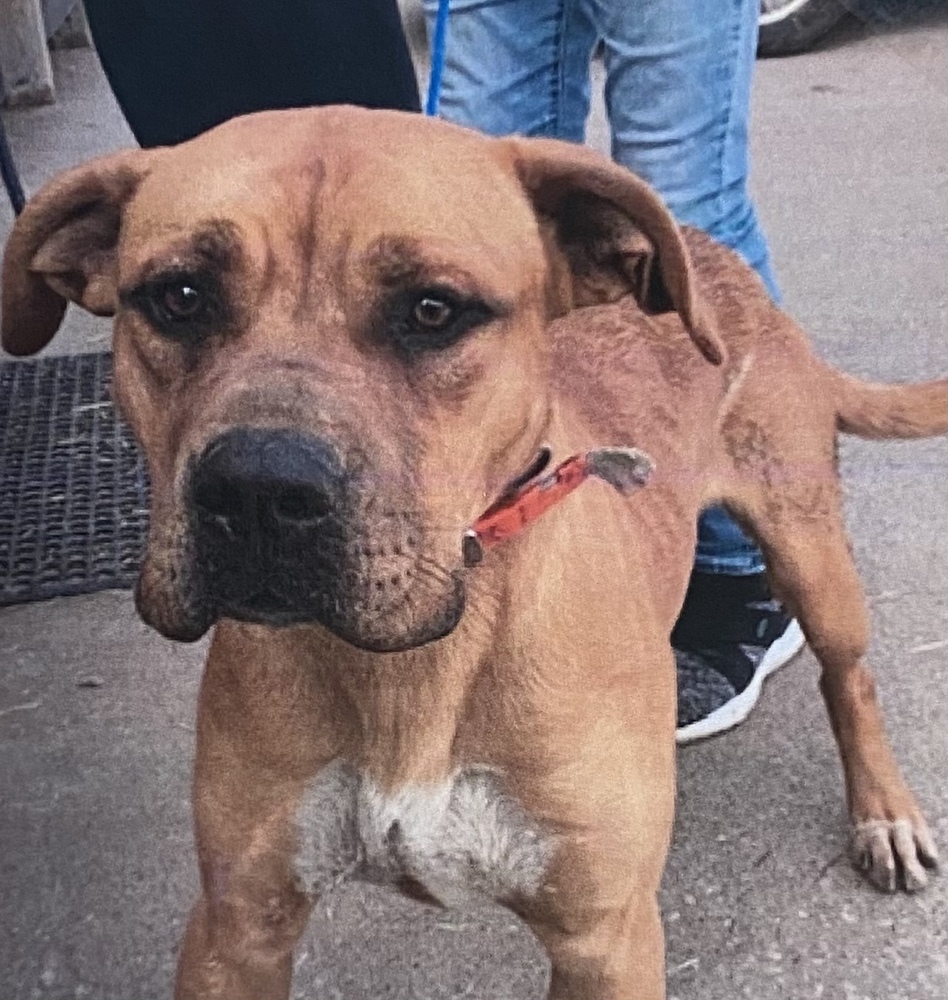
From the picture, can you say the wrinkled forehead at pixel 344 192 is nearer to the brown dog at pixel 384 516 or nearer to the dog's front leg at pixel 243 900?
the brown dog at pixel 384 516

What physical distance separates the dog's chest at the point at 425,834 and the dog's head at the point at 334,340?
0.32 m

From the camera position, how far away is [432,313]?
2000mm

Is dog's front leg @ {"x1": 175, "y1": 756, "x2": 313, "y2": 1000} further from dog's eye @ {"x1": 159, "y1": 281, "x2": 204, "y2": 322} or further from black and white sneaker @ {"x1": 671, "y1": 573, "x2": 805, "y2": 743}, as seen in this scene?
black and white sneaker @ {"x1": 671, "y1": 573, "x2": 805, "y2": 743}

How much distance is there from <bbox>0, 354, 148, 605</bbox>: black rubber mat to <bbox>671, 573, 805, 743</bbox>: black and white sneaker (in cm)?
144

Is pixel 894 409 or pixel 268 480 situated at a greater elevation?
pixel 268 480

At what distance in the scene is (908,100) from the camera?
813cm

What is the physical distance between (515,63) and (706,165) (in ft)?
1.44

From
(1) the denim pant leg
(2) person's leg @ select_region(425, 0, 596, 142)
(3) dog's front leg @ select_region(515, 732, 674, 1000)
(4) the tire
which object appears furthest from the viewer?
(4) the tire

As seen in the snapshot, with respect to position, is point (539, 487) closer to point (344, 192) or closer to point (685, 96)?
point (344, 192)

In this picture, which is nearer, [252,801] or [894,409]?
[252,801]

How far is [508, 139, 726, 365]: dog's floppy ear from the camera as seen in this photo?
2.14 meters

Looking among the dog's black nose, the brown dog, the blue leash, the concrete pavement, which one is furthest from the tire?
the dog's black nose

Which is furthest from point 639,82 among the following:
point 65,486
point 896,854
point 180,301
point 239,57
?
point 65,486

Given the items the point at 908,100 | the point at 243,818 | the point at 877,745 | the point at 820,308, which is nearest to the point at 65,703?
the point at 243,818
